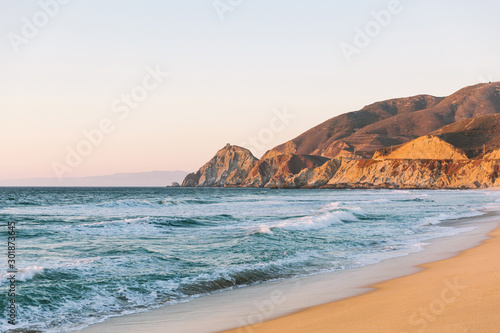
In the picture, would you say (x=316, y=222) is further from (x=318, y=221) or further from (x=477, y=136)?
(x=477, y=136)

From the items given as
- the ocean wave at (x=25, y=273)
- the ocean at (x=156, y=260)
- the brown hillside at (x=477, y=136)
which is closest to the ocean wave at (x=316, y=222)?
the ocean at (x=156, y=260)

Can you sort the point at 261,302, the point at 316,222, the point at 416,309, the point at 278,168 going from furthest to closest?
the point at 278,168 < the point at 316,222 < the point at 261,302 < the point at 416,309

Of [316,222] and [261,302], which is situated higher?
[261,302]

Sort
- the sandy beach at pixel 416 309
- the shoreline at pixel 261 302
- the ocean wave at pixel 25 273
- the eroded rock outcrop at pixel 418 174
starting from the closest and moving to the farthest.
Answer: the sandy beach at pixel 416 309 → the shoreline at pixel 261 302 → the ocean wave at pixel 25 273 → the eroded rock outcrop at pixel 418 174

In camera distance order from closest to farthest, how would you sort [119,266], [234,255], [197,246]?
[119,266]
[234,255]
[197,246]

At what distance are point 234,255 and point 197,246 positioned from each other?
99.2 inches

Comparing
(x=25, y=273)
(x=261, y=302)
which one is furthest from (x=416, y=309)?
(x=25, y=273)

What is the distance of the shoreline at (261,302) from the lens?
6.96 meters

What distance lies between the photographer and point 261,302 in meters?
8.39

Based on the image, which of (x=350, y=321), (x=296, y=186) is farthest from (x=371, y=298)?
(x=296, y=186)

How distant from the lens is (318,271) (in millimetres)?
11602

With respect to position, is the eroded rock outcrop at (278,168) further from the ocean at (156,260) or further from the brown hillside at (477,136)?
the ocean at (156,260)

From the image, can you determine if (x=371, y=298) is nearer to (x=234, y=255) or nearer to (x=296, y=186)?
(x=234, y=255)

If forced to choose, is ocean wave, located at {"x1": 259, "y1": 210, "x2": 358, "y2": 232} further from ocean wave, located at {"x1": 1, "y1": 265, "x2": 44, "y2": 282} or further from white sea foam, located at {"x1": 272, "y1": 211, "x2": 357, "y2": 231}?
ocean wave, located at {"x1": 1, "y1": 265, "x2": 44, "y2": 282}
